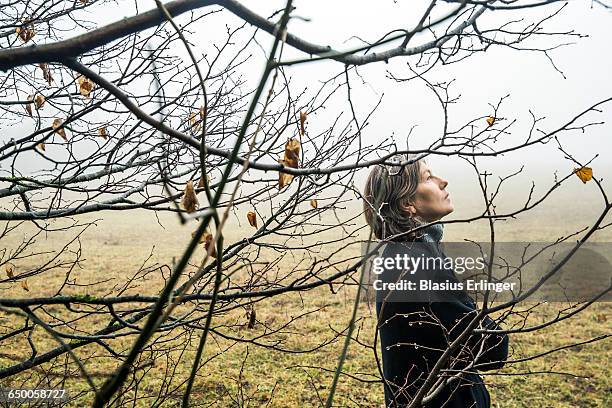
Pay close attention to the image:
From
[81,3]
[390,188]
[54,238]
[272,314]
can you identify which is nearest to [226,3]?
[390,188]

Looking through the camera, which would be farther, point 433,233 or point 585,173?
point 433,233

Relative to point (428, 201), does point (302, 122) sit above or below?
above

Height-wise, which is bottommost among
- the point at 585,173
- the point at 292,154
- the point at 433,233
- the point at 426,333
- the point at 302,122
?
the point at 426,333

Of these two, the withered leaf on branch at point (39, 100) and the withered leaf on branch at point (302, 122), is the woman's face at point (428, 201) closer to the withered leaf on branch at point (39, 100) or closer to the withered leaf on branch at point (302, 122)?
the withered leaf on branch at point (302, 122)

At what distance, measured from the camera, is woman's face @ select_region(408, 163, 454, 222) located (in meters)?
2.27

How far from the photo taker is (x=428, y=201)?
2.28 m

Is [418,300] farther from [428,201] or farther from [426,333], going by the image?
[428,201]

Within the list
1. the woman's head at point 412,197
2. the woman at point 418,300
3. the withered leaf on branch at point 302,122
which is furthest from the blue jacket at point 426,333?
the withered leaf on branch at point 302,122

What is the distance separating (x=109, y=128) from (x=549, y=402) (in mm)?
5474

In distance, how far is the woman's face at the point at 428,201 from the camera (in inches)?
89.4

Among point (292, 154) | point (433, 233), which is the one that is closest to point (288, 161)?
point (292, 154)

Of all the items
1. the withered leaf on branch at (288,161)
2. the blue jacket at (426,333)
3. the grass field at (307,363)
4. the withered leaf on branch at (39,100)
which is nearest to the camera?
the withered leaf on branch at (288,161)

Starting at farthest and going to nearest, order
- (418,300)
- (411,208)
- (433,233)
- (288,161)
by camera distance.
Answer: (433,233) → (411,208) → (418,300) → (288,161)

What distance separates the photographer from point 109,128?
2812 mm
